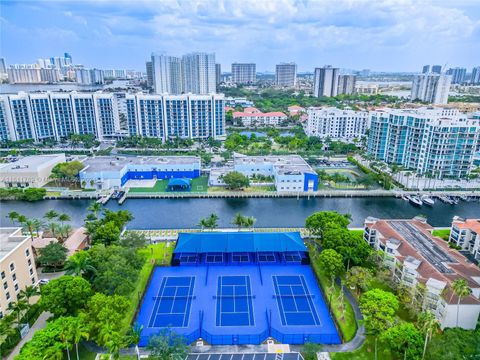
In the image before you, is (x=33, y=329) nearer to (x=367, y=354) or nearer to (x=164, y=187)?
(x=367, y=354)

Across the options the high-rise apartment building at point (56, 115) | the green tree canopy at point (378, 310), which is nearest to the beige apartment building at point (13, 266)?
the green tree canopy at point (378, 310)

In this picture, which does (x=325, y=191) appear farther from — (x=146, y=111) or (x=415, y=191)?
(x=146, y=111)

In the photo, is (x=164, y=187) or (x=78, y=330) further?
(x=164, y=187)

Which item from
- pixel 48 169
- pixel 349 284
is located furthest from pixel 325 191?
pixel 48 169

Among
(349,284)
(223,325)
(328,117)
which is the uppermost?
(328,117)

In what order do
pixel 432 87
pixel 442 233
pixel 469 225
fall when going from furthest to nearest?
pixel 432 87 → pixel 442 233 → pixel 469 225

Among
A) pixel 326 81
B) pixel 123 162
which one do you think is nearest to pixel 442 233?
pixel 123 162
